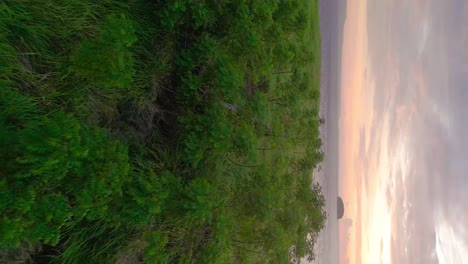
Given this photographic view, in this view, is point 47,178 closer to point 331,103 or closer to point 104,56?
point 104,56

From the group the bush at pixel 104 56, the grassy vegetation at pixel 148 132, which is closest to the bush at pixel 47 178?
the grassy vegetation at pixel 148 132

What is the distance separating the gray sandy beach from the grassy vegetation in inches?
670

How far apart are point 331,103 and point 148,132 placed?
904 inches

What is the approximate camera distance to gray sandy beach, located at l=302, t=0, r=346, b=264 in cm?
2606

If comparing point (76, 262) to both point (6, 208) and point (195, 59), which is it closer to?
point (6, 208)

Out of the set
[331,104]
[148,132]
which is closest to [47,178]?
[148,132]

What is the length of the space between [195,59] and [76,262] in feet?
13.8

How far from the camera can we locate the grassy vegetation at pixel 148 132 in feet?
14.3

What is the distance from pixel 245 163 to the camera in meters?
8.26

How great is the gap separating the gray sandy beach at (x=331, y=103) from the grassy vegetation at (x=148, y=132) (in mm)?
17020

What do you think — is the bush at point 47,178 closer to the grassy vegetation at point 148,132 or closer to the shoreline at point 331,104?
the grassy vegetation at point 148,132

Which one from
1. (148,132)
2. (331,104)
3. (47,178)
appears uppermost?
(331,104)

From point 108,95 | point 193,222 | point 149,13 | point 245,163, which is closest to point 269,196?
point 245,163

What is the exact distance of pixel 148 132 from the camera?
693cm
